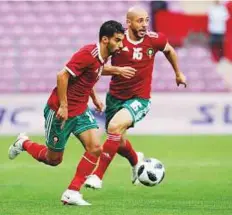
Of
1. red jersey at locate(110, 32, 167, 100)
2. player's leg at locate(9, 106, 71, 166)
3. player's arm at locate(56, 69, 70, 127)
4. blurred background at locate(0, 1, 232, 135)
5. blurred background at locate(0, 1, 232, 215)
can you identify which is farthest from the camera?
blurred background at locate(0, 1, 232, 135)

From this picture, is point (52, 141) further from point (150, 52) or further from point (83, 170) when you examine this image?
point (150, 52)

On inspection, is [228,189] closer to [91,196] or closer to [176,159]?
[91,196]

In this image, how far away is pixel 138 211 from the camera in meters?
7.80

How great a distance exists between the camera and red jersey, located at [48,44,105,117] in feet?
27.5

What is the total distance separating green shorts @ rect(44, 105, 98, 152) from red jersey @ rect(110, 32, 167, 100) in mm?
1477

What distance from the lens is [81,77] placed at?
8.60 meters

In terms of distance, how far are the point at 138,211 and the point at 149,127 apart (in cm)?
1062

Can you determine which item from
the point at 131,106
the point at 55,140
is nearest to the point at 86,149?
the point at 55,140

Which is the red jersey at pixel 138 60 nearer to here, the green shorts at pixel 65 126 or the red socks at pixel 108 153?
the red socks at pixel 108 153

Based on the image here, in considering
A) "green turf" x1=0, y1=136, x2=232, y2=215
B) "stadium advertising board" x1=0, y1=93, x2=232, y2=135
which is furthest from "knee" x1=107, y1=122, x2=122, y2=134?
"stadium advertising board" x1=0, y1=93, x2=232, y2=135

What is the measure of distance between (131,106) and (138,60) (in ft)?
1.85

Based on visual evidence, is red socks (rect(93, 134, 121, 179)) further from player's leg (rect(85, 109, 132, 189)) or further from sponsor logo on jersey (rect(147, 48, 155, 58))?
sponsor logo on jersey (rect(147, 48, 155, 58))

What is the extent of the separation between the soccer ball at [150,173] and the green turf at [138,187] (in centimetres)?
12

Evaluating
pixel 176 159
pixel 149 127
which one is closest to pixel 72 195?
pixel 176 159
